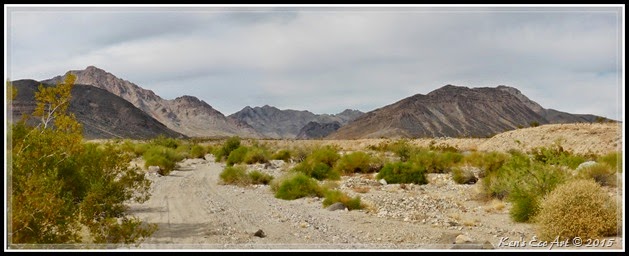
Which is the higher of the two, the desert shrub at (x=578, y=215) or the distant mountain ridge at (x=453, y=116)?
the distant mountain ridge at (x=453, y=116)

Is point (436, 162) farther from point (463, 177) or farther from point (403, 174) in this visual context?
point (403, 174)

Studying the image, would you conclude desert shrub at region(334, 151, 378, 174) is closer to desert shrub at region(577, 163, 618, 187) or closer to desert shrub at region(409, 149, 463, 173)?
desert shrub at region(409, 149, 463, 173)

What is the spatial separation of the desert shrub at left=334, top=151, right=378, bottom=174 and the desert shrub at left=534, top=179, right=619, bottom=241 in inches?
723

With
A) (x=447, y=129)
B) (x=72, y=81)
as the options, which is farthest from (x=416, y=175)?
(x=447, y=129)

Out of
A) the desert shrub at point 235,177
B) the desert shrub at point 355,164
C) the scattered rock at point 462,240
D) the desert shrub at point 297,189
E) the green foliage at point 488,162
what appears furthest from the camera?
the desert shrub at point 355,164

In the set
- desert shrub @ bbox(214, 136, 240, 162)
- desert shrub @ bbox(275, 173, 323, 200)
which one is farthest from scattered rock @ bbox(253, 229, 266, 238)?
desert shrub @ bbox(214, 136, 240, 162)

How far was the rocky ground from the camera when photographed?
36.1 ft

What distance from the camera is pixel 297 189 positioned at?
18859 mm

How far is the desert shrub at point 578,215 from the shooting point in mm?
10117

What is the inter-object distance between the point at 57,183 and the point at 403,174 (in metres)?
16.9

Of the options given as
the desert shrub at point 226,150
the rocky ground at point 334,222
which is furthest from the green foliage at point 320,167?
the desert shrub at point 226,150

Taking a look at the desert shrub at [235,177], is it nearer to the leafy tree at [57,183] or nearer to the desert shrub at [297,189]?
the desert shrub at [297,189]

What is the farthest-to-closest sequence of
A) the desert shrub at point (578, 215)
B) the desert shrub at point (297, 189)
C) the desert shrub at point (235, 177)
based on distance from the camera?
the desert shrub at point (235, 177), the desert shrub at point (297, 189), the desert shrub at point (578, 215)

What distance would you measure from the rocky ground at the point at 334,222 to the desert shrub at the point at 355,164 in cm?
793
